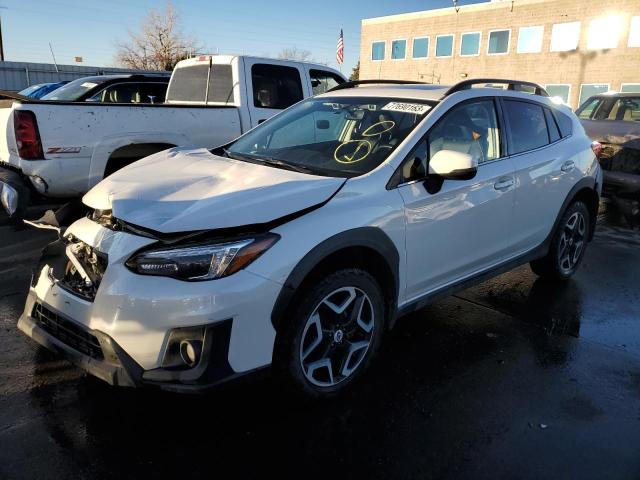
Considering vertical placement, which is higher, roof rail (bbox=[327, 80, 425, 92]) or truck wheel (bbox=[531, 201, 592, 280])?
roof rail (bbox=[327, 80, 425, 92])

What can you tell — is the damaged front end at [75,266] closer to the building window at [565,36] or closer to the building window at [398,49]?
the building window at [565,36]

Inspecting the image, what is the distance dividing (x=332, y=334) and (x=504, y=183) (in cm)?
179

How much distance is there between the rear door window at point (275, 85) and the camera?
6.76 m

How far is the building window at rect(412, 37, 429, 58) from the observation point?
3938 cm

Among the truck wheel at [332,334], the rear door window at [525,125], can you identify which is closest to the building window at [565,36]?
the rear door window at [525,125]

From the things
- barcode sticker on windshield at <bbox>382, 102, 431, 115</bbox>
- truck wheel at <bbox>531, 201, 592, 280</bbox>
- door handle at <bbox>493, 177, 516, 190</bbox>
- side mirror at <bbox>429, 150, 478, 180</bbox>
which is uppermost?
barcode sticker on windshield at <bbox>382, 102, 431, 115</bbox>

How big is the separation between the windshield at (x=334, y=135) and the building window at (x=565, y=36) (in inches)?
1314

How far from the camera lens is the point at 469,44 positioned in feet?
121

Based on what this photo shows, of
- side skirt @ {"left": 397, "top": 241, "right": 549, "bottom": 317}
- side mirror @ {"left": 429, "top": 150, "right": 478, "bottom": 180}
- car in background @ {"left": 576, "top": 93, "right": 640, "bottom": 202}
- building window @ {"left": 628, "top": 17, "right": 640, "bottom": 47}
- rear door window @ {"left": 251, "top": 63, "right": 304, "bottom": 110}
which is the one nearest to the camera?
side mirror @ {"left": 429, "top": 150, "right": 478, "bottom": 180}

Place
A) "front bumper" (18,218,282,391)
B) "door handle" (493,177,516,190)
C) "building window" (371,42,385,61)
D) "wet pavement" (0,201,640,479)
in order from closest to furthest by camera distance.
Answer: "front bumper" (18,218,282,391)
"wet pavement" (0,201,640,479)
"door handle" (493,177,516,190)
"building window" (371,42,385,61)

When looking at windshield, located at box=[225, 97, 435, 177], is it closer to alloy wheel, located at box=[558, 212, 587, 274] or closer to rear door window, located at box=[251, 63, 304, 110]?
alloy wheel, located at box=[558, 212, 587, 274]

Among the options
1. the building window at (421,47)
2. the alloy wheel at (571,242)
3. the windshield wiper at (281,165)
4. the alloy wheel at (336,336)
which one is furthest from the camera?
the building window at (421,47)

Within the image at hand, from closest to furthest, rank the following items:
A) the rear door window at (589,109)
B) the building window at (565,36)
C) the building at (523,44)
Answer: the rear door window at (589,109), the building at (523,44), the building window at (565,36)

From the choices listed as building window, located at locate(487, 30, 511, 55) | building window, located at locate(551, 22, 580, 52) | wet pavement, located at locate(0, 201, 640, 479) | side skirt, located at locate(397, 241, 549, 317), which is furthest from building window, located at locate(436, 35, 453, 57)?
wet pavement, located at locate(0, 201, 640, 479)
